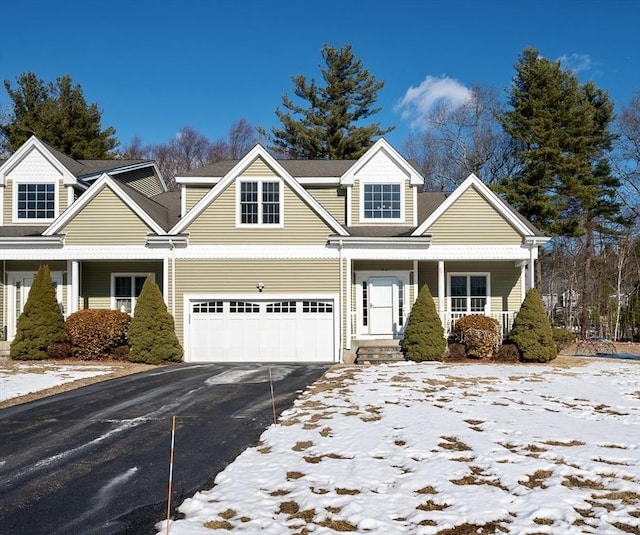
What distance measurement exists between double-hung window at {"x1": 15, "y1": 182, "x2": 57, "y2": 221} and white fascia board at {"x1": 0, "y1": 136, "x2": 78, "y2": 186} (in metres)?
0.53

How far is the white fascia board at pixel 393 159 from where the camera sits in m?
19.4

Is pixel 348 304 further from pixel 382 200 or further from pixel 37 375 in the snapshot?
pixel 37 375

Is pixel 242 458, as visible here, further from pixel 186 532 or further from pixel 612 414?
pixel 612 414

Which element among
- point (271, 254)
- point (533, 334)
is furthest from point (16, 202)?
point (533, 334)

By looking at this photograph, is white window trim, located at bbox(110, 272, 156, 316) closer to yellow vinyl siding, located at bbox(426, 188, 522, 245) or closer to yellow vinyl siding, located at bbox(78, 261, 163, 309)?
yellow vinyl siding, located at bbox(78, 261, 163, 309)

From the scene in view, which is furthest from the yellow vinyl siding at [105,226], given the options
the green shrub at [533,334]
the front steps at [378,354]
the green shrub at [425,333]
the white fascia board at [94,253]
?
the green shrub at [533,334]

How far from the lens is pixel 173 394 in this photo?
11.4 metres

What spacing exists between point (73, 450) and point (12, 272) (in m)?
14.4

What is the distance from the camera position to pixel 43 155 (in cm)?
1978

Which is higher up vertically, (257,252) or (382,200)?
(382,200)

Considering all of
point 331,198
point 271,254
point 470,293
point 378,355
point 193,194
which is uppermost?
point 193,194

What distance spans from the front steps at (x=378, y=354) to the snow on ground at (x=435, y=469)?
20.4 feet

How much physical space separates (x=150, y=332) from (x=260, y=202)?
16.9ft

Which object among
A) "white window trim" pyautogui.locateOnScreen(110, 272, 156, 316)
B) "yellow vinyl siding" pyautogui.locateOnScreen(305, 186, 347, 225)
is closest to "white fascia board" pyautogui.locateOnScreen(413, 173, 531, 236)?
"yellow vinyl siding" pyautogui.locateOnScreen(305, 186, 347, 225)
